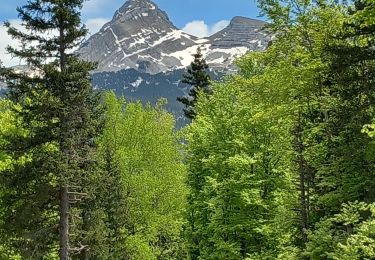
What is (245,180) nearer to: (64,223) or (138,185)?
(64,223)

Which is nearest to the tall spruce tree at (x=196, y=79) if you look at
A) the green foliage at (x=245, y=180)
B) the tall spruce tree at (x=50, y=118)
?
the green foliage at (x=245, y=180)

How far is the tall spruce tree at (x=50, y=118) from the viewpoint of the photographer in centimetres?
2056

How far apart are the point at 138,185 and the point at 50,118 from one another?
16778 mm

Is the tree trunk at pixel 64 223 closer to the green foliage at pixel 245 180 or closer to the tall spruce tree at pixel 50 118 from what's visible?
the tall spruce tree at pixel 50 118

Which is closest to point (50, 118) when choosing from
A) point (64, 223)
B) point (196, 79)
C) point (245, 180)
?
point (64, 223)

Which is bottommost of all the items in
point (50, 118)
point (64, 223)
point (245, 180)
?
point (64, 223)

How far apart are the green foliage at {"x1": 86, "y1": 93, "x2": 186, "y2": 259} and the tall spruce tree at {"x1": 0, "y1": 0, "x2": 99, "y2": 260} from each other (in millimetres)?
9652

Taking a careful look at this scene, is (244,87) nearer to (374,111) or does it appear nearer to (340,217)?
(374,111)

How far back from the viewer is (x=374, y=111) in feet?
54.7

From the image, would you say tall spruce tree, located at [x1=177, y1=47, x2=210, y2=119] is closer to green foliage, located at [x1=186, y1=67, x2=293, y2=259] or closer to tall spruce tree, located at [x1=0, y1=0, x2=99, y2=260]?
green foliage, located at [x1=186, y1=67, x2=293, y2=259]

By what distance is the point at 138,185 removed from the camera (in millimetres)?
37062

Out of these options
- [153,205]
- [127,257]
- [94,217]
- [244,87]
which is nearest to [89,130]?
[94,217]

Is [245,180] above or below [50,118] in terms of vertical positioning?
below

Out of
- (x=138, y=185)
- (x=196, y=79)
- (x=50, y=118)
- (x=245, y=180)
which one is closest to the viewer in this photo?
(x=50, y=118)
